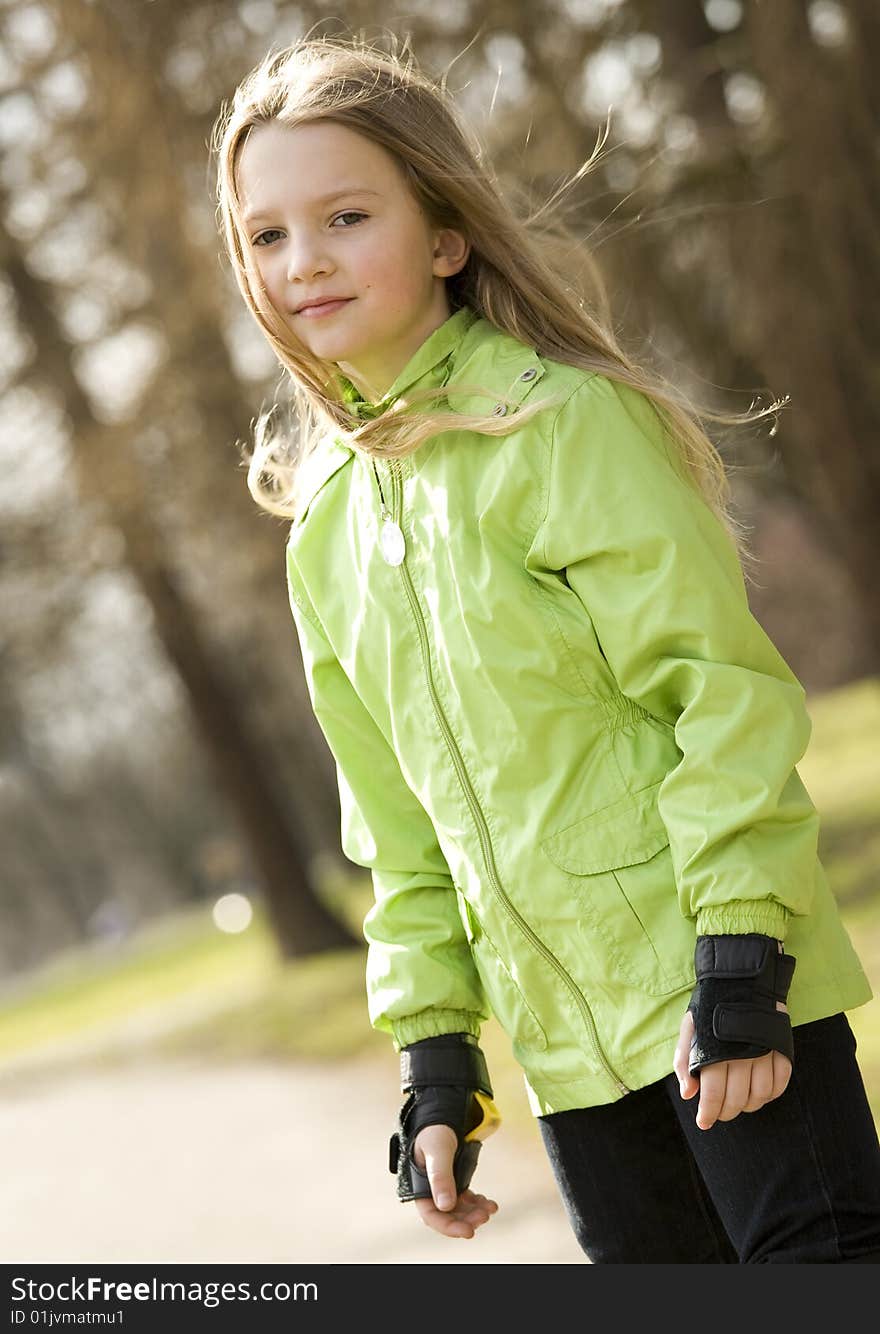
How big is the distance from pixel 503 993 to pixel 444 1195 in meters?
0.28

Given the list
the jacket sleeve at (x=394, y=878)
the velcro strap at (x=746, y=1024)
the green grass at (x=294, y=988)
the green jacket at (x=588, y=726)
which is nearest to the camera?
the velcro strap at (x=746, y=1024)

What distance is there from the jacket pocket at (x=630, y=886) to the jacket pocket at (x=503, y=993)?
0.59ft

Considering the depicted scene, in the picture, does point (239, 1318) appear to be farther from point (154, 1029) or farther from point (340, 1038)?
point (154, 1029)

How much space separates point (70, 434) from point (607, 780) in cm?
846

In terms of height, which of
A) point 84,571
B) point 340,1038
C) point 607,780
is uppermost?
point 84,571

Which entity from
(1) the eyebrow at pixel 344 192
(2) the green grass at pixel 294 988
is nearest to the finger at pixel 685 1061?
(1) the eyebrow at pixel 344 192

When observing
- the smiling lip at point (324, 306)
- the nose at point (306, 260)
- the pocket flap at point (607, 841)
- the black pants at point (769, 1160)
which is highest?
the nose at point (306, 260)

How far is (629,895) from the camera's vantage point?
2.08 m

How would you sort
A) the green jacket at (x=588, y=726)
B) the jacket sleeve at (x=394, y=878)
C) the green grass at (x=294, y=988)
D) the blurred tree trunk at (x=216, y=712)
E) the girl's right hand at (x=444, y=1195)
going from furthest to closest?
the blurred tree trunk at (x=216, y=712), the green grass at (x=294, y=988), the jacket sleeve at (x=394, y=878), the girl's right hand at (x=444, y=1195), the green jacket at (x=588, y=726)

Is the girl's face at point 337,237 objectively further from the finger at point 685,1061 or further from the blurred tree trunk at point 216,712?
the blurred tree trunk at point 216,712

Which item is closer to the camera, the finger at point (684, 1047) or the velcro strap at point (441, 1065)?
the finger at point (684, 1047)

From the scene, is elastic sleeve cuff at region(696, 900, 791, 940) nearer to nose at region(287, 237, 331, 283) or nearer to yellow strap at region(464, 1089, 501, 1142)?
yellow strap at region(464, 1089, 501, 1142)

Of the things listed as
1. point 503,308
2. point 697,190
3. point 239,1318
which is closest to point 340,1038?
point 697,190

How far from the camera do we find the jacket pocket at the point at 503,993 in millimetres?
2211
